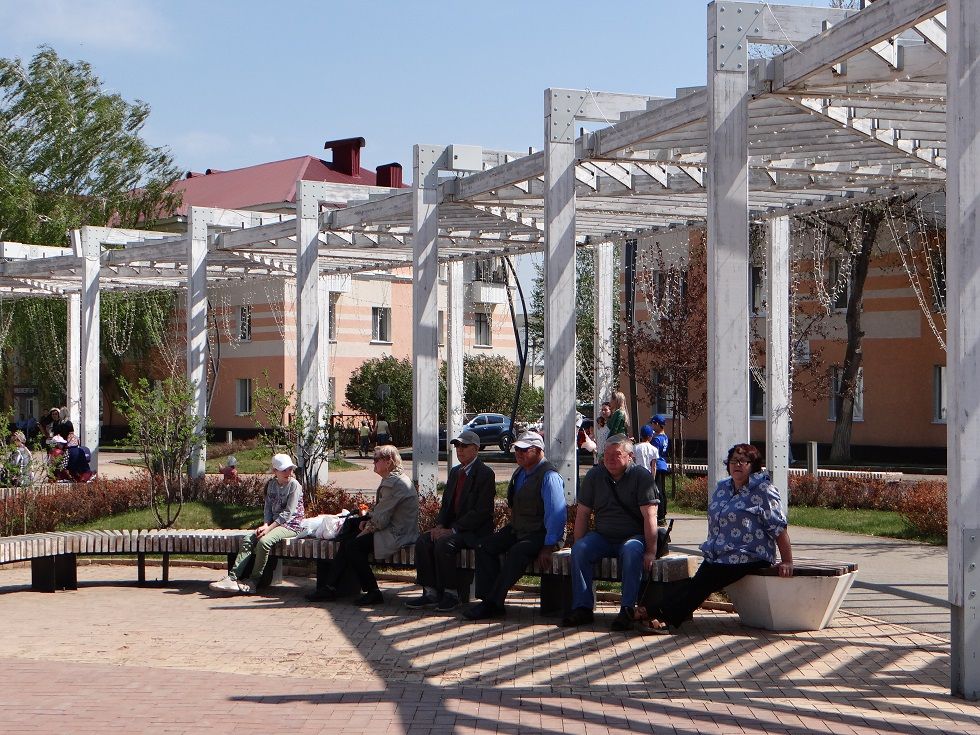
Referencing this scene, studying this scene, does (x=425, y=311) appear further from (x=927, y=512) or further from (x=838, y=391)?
(x=838, y=391)

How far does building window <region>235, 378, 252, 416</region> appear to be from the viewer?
159 ft

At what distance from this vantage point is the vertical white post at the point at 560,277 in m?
12.4

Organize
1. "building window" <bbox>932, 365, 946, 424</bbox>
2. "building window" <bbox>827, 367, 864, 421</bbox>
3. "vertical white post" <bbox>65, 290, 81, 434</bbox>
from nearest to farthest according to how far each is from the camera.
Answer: "vertical white post" <bbox>65, 290, 81, 434</bbox>, "building window" <bbox>932, 365, 946, 424</bbox>, "building window" <bbox>827, 367, 864, 421</bbox>

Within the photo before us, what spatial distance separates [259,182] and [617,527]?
46532 millimetres

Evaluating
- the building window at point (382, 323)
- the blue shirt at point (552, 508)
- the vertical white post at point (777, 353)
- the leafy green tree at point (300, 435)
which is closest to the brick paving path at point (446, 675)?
the blue shirt at point (552, 508)

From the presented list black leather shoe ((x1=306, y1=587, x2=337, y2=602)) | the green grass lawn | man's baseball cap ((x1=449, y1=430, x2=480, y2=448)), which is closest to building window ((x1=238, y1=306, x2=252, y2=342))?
the green grass lawn

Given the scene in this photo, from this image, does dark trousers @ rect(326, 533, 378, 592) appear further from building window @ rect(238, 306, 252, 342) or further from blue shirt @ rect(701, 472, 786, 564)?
building window @ rect(238, 306, 252, 342)

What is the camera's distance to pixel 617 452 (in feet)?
30.8

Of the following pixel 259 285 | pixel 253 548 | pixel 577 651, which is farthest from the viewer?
pixel 259 285

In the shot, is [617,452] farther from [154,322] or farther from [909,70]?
[154,322]

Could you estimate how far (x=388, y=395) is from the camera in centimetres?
4344

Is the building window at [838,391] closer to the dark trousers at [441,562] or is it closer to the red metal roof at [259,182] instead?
the red metal roof at [259,182]

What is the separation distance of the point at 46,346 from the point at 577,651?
34901 millimetres

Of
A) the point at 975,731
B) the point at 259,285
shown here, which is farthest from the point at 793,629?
the point at 259,285
